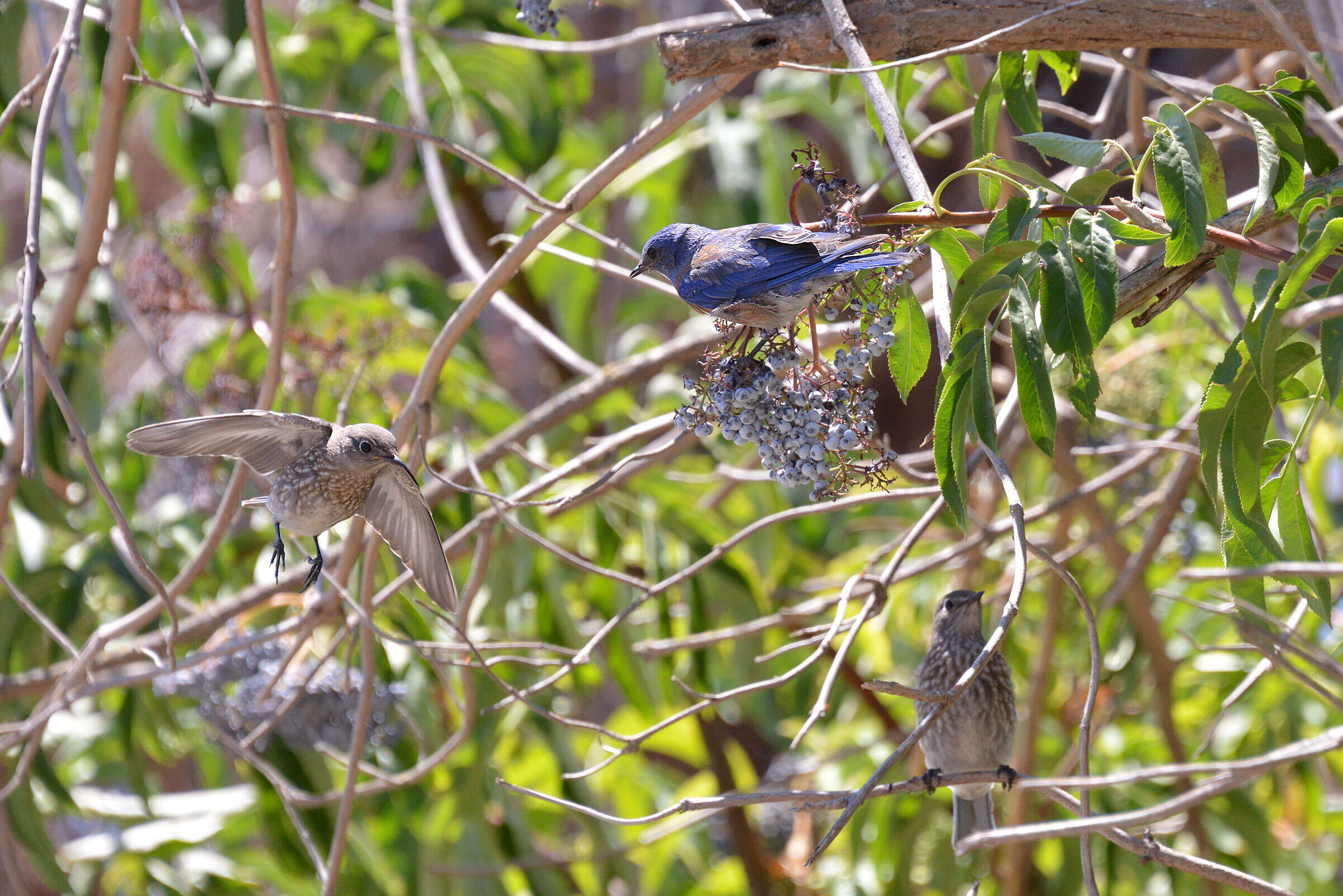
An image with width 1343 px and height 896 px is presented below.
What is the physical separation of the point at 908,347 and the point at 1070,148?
36 cm

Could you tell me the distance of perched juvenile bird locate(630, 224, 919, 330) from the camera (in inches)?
64.1

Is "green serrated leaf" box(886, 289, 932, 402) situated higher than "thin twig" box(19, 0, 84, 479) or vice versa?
"thin twig" box(19, 0, 84, 479)

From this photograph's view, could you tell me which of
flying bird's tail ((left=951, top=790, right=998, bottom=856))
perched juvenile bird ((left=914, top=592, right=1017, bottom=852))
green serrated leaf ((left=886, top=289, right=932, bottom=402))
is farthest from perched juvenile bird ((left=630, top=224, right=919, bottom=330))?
flying bird's tail ((left=951, top=790, right=998, bottom=856))

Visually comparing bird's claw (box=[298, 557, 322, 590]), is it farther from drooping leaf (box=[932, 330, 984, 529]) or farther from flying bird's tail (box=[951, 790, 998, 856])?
flying bird's tail (box=[951, 790, 998, 856])

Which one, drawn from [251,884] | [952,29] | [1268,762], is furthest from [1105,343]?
[251,884]

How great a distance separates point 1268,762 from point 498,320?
9363mm

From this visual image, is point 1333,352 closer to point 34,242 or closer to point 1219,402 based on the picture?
point 1219,402

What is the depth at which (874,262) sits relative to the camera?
5.17 feet

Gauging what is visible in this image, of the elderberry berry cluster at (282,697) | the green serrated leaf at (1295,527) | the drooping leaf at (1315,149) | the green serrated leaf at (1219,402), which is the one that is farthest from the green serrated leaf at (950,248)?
the elderberry berry cluster at (282,697)

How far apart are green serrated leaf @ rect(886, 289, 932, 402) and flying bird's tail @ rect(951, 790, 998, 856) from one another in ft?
5.92

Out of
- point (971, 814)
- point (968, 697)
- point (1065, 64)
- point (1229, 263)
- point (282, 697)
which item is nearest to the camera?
point (1229, 263)

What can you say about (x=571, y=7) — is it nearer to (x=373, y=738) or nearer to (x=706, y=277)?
(x=373, y=738)

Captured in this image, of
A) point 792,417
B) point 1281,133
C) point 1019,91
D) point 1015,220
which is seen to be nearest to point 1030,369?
point 1015,220

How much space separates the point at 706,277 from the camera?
5.90 feet
